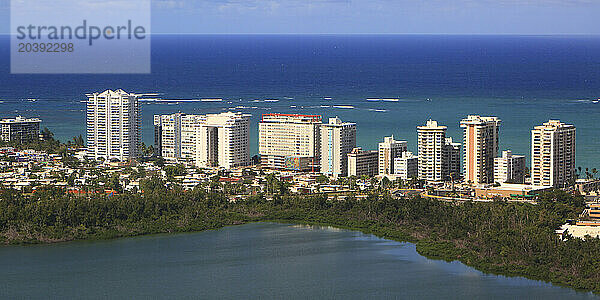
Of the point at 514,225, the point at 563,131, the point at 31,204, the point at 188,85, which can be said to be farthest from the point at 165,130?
the point at 188,85

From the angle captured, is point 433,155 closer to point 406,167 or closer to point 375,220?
point 406,167

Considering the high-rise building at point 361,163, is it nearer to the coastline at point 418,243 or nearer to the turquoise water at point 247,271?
the coastline at point 418,243

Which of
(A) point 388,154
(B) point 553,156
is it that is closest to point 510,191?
(B) point 553,156

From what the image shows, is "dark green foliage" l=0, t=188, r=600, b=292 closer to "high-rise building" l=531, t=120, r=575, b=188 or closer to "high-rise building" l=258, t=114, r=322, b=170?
"high-rise building" l=531, t=120, r=575, b=188

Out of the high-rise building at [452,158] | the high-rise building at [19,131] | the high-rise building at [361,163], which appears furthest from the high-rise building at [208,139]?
the high-rise building at [452,158]

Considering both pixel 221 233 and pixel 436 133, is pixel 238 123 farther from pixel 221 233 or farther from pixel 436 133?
pixel 221 233

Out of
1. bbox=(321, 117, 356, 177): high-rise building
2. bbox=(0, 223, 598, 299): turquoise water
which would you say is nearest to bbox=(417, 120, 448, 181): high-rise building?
bbox=(321, 117, 356, 177): high-rise building

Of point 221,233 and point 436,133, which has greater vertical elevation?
point 436,133
